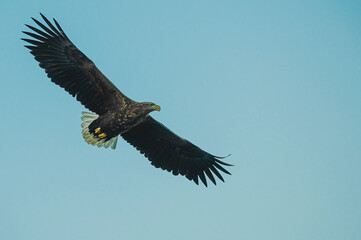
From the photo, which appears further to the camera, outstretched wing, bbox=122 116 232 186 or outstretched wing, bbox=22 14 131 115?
outstretched wing, bbox=122 116 232 186

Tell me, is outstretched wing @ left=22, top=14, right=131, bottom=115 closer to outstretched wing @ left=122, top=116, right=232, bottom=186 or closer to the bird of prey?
the bird of prey

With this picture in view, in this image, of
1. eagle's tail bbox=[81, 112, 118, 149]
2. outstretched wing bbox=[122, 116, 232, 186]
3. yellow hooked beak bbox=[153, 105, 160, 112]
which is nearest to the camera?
yellow hooked beak bbox=[153, 105, 160, 112]

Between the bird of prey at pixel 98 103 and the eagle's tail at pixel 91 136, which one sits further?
the eagle's tail at pixel 91 136

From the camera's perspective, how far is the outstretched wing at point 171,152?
34.3 ft

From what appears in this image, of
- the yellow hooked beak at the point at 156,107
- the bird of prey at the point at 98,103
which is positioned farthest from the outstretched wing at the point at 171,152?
the yellow hooked beak at the point at 156,107

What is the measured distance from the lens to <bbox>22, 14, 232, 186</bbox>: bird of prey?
9375 millimetres

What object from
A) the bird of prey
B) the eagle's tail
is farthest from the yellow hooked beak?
the eagle's tail

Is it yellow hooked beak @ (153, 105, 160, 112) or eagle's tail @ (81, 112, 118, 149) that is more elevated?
yellow hooked beak @ (153, 105, 160, 112)

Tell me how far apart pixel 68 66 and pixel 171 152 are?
9.32 feet

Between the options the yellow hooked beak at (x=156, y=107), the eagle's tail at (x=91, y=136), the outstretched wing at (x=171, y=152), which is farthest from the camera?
the outstretched wing at (x=171, y=152)

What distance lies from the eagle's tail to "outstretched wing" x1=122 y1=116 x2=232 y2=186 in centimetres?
31

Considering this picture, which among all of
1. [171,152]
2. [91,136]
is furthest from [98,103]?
[171,152]

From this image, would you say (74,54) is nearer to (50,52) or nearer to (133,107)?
(50,52)

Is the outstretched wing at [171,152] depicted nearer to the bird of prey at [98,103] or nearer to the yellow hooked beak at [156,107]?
the bird of prey at [98,103]
